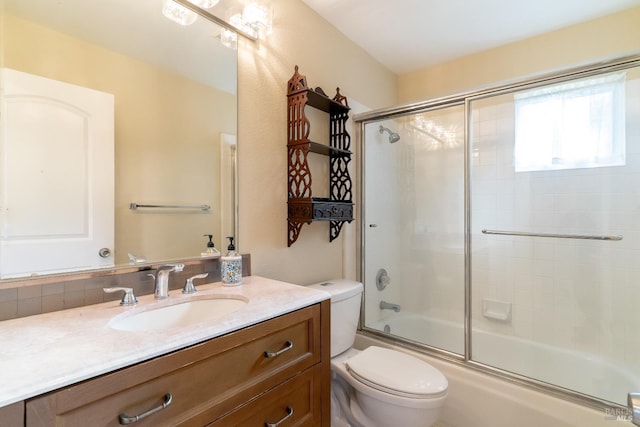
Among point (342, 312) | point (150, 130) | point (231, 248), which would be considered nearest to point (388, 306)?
point (342, 312)

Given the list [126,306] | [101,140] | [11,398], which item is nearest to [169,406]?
[11,398]

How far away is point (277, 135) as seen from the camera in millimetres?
1625

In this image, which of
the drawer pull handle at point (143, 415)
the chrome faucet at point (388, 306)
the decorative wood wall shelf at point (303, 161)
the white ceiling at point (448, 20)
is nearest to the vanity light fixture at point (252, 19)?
the decorative wood wall shelf at point (303, 161)

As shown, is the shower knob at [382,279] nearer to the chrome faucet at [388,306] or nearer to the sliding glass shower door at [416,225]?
the sliding glass shower door at [416,225]

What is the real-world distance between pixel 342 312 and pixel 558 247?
1584mm

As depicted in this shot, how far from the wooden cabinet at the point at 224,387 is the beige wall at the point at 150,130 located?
0.56m

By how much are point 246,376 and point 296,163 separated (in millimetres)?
1100

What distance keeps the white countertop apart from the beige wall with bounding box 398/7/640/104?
1892mm

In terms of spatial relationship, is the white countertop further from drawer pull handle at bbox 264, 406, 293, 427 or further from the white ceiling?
the white ceiling

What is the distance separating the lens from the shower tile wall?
184 centimetres

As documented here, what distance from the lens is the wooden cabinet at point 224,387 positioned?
574mm

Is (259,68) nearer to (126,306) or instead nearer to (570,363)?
(126,306)

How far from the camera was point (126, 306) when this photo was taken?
3.19ft

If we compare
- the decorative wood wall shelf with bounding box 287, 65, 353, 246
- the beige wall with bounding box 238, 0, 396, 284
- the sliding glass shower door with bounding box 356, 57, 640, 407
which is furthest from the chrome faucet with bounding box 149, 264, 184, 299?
the sliding glass shower door with bounding box 356, 57, 640, 407
